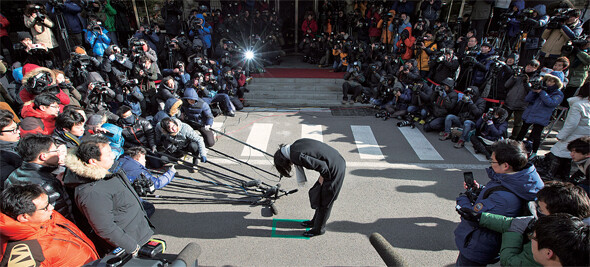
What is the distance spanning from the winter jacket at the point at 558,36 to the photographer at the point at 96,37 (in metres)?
13.3

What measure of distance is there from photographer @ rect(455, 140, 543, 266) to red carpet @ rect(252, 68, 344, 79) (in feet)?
31.0

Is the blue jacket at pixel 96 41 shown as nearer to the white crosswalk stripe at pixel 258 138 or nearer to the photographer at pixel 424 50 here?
the white crosswalk stripe at pixel 258 138

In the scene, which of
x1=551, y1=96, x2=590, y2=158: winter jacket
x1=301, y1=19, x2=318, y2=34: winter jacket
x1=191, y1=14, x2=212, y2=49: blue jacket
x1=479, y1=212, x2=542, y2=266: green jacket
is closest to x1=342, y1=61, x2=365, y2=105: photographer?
x1=301, y1=19, x2=318, y2=34: winter jacket

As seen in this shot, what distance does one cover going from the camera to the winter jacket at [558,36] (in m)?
7.52

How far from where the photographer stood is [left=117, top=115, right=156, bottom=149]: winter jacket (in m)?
5.51

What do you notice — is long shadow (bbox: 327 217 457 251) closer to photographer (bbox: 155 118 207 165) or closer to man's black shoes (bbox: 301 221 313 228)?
man's black shoes (bbox: 301 221 313 228)

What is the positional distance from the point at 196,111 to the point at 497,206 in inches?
237

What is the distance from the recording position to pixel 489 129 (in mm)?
6367

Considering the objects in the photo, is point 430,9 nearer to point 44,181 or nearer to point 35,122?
point 35,122

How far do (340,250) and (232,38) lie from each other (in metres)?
11.5

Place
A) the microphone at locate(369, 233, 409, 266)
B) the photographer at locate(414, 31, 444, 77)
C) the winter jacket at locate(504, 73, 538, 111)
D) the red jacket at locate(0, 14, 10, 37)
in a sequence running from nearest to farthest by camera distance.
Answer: the microphone at locate(369, 233, 409, 266) < the winter jacket at locate(504, 73, 538, 111) < the red jacket at locate(0, 14, 10, 37) < the photographer at locate(414, 31, 444, 77)

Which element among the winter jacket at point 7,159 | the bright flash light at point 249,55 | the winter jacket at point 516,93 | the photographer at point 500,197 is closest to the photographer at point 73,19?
the bright flash light at point 249,55

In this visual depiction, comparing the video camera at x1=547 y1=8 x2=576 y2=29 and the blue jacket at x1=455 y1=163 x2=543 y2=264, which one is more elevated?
the video camera at x1=547 y1=8 x2=576 y2=29

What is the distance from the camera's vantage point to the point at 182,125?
532cm
